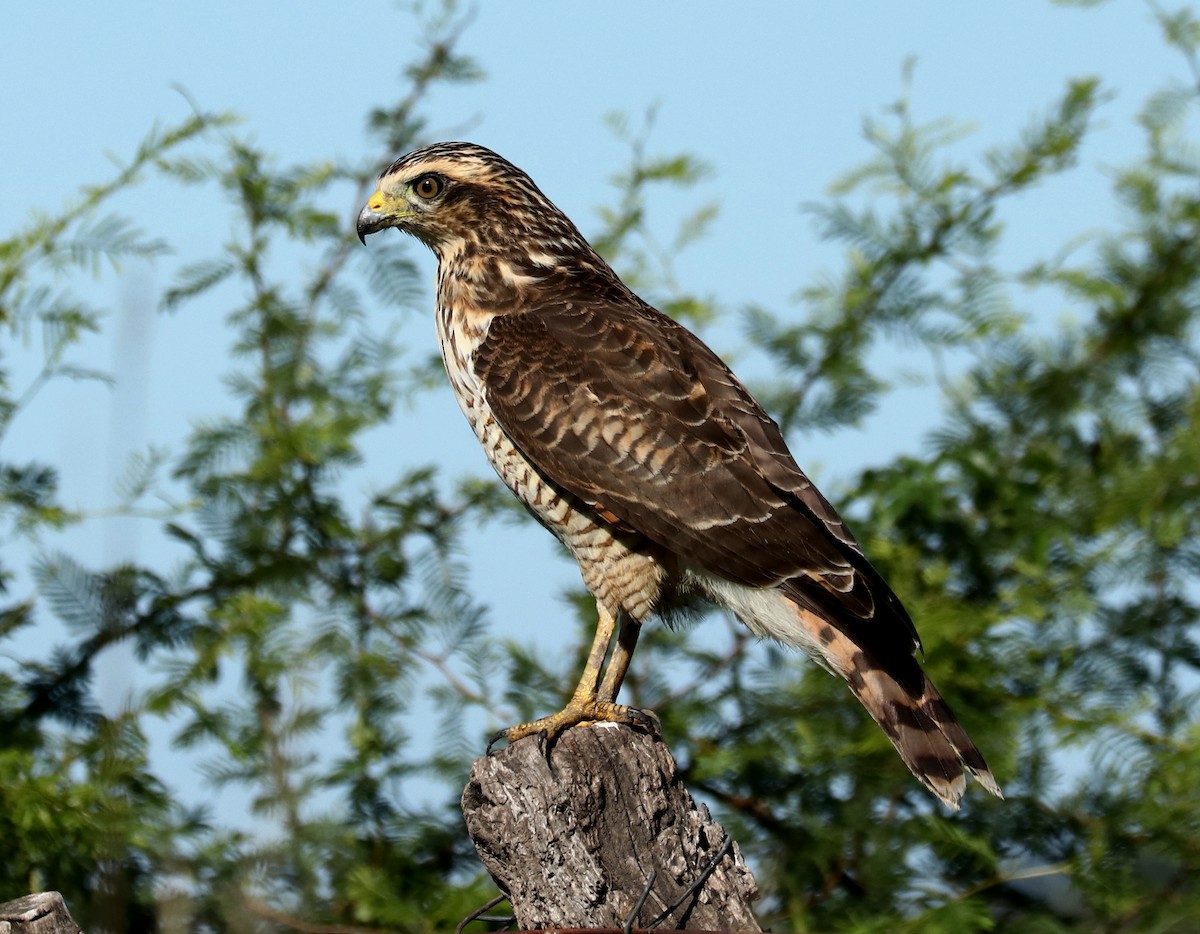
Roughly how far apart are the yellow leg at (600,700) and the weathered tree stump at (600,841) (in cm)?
42

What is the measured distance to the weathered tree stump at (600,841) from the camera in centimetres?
301

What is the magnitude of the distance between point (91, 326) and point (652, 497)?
8.30ft

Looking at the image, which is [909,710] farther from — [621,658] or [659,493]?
[621,658]

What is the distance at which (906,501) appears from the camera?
554 centimetres

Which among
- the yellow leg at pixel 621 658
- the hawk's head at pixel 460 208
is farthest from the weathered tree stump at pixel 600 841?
the hawk's head at pixel 460 208

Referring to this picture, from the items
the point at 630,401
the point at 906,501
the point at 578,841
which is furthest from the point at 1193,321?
the point at 578,841

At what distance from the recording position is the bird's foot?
387 centimetres

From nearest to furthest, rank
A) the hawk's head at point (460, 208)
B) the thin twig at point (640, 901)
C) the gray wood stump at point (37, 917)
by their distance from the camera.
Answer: the gray wood stump at point (37, 917), the thin twig at point (640, 901), the hawk's head at point (460, 208)

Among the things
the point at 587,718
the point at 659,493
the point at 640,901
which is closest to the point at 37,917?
the point at 640,901

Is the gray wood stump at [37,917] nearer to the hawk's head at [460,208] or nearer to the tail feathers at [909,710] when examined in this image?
the tail feathers at [909,710]

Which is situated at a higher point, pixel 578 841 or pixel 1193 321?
pixel 1193 321

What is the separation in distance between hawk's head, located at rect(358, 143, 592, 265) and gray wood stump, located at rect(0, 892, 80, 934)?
2763 mm

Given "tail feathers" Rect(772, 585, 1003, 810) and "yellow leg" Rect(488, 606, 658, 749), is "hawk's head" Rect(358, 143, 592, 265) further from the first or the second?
"tail feathers" Rect(772, 585, 1003, 810)

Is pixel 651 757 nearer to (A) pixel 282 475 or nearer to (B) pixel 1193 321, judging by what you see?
(A) pixel 282 475
